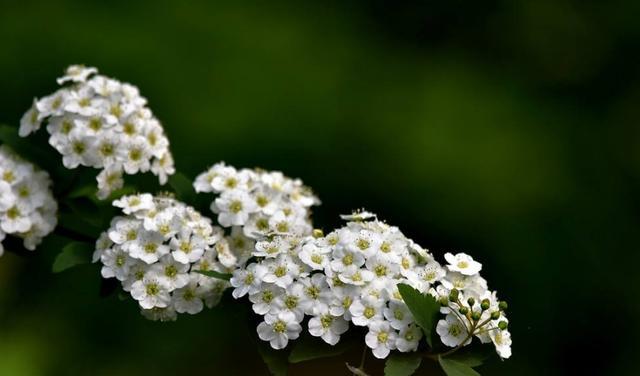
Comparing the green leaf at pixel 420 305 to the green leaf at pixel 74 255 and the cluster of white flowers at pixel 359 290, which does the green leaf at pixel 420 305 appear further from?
the green leaf at pixel 74 255

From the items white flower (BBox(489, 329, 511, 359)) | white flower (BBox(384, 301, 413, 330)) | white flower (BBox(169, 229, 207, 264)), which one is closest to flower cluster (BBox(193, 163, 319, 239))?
white flower (BBox(169, 229, 207, 264))

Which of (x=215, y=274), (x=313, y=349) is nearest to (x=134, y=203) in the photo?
(x=215, y=274)

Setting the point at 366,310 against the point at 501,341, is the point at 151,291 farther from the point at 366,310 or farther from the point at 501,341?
the point at 501,341

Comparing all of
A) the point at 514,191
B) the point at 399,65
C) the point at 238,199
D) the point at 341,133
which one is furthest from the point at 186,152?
the point at 238,199

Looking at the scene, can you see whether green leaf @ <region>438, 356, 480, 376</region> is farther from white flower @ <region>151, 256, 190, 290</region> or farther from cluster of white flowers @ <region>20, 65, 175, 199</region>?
cluster of white flowers @ <region>20, 65, 175, 199</region>

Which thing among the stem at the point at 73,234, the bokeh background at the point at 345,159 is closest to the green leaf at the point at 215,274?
the stem at the point at 73,234

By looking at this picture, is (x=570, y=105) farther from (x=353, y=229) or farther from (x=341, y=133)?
(x=353, y=229)
